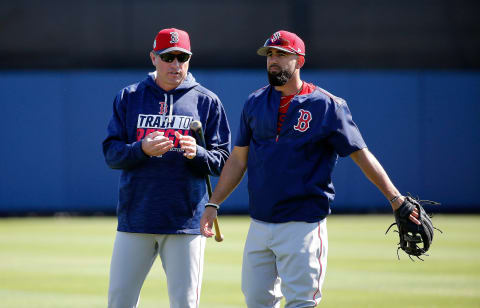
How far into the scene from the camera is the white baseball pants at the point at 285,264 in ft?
17.1

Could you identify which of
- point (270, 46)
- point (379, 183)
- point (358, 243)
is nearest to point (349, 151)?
point (379, 183)

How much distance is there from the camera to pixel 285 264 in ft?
17.3

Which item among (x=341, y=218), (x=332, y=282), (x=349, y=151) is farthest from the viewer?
(x=341, y=218)

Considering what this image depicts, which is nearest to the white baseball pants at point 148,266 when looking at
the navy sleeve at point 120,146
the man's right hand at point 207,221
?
the man's right hand at point 207,221

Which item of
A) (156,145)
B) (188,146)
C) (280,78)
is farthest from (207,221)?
(280,78)

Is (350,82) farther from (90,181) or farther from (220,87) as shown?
(90,181)

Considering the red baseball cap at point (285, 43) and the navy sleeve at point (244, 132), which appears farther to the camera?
the navy sleeve at point (244, 132)

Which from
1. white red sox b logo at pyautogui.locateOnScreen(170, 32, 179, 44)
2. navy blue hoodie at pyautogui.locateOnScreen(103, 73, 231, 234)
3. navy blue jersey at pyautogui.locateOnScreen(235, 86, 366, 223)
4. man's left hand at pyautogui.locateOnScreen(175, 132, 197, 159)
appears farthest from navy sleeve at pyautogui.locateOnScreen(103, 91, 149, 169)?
navy blue jersey at pyautogui.locateOnScreen(235, 86, 366, 223)

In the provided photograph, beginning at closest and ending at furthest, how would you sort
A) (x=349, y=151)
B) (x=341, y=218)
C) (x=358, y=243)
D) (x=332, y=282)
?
(x=349, y=151) < (x=332, y=282) < (x=358, y=243) < (x=341, y=218)

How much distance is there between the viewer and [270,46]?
5.40 m

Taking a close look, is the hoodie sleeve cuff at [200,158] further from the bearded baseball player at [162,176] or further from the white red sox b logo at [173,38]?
the white red sox b logo at [173,38]

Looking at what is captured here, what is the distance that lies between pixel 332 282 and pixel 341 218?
9.71 metres

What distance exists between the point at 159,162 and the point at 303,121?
1000 millimetres

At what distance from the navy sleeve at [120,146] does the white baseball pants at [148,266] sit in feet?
1.57
